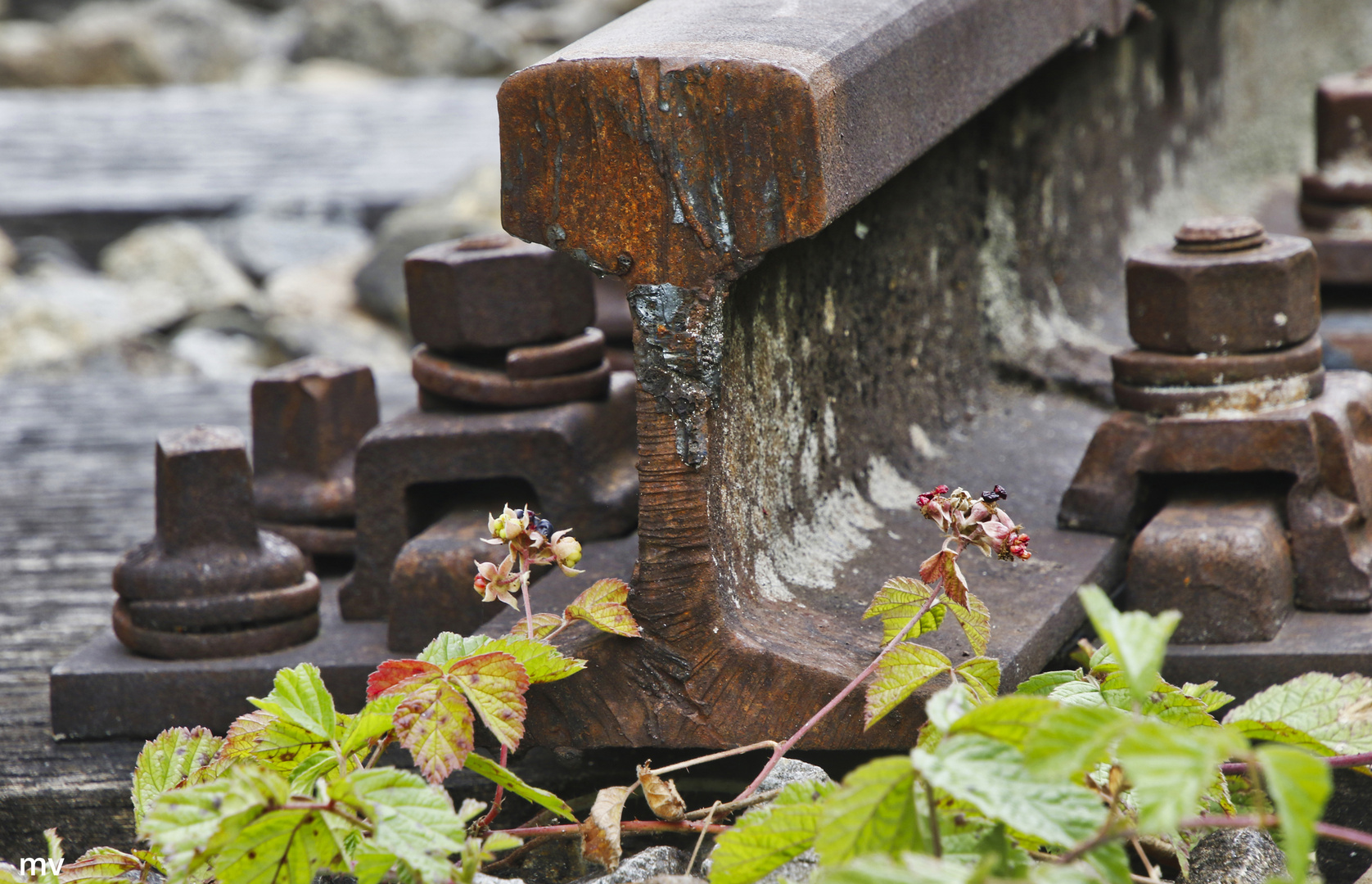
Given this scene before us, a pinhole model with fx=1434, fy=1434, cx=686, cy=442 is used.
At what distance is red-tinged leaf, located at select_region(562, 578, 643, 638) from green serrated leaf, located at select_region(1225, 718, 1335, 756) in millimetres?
534

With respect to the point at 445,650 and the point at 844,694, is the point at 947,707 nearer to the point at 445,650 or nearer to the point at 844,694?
the point at 844,694

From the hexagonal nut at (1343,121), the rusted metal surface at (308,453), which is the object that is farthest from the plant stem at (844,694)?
the hexagonal nut at (1343,121)

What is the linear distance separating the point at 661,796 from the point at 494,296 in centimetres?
84

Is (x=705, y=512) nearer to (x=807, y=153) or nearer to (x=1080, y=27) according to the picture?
(x=807, y=153)

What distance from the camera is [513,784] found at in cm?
117

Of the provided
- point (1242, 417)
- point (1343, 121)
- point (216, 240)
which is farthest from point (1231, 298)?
point (216, 240)

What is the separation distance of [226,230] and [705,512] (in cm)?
708

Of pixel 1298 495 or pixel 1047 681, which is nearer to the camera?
pixel 1047 681

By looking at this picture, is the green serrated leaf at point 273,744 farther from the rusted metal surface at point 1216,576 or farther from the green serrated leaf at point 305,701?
the rusted metal surface at point 1216,576

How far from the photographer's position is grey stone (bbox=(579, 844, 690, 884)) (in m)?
1.19

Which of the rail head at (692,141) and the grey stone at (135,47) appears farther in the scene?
the grey stone at (135,47)

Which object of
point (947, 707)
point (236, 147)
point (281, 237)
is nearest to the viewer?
point (947, 707)

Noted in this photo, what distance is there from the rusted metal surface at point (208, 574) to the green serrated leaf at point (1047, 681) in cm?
94

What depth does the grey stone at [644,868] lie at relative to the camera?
1.19 metres
